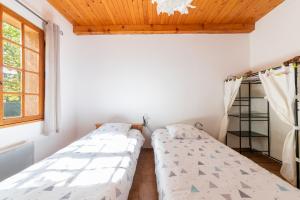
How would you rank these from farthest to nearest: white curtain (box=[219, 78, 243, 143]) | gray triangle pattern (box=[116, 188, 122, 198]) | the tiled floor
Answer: white curtain (box=[219, 78, 243, 143])
the tiled floor
gray triangle pattern (box=[116, 188, 122, 198])

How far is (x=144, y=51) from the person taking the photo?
3393 millimetres

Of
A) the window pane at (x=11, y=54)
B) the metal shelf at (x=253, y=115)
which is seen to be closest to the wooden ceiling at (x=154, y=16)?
the window pane at (x=11, y=54)

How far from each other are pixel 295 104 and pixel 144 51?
2.42 m

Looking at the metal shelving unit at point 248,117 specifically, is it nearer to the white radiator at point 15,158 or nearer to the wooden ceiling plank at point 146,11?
the wooden ceiling plank at point 146,11

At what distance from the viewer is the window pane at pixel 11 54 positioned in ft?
6.31

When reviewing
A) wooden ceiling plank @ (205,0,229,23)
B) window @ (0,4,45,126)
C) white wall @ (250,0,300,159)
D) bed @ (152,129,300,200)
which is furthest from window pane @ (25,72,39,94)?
white wall @ (250,0,300,159)

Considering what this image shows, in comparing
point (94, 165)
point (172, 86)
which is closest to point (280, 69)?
point (172, 86)

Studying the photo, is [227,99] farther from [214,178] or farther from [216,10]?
[214,178]

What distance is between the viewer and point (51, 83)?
8.16ft

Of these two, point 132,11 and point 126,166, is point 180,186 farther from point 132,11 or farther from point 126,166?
point 132,11

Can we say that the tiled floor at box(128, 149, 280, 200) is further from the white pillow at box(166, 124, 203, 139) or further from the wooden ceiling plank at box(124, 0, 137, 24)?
the wooden ceiling plank at box(124, 0, 137, 24)

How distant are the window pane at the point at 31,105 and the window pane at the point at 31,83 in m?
0.08

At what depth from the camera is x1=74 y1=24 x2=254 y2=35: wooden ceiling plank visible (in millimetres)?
3291

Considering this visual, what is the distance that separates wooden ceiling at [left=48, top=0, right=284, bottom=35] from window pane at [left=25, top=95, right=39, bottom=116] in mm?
1405
